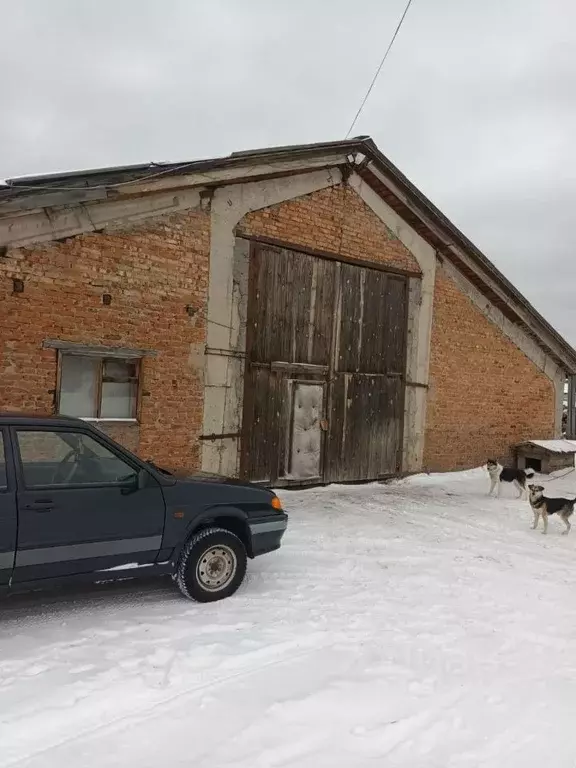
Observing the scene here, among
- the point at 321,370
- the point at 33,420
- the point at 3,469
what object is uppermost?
the point at 321,370

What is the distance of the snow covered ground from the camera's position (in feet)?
10.7

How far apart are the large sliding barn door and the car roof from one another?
18.1ft

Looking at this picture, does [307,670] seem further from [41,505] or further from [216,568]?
[41,505]

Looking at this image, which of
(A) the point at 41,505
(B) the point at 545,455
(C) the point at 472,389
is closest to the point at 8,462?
(A) the point at 41,505

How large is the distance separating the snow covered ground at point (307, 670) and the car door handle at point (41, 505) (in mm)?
952

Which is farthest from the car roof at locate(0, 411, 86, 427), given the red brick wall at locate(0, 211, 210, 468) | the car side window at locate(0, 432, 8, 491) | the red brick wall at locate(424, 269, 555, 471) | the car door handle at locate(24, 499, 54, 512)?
the red brick wall at locate(424, 269, 555, 471)

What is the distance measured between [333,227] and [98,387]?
18.2 ft

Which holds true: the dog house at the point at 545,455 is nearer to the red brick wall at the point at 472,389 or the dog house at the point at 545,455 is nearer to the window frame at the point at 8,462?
the red brick wall at the point at 472,389

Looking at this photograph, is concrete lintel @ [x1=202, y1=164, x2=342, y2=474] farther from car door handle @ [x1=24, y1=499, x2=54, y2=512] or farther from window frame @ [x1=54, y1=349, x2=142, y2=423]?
car door handle @ [x1=24, y1=499, x2=54, y2=512]

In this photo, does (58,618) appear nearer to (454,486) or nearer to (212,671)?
(212,671)

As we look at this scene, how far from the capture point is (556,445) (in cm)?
1413

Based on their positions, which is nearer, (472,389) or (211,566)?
(211,566)

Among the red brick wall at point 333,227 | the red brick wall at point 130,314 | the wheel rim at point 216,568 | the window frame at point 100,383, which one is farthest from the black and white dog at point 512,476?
the wheel rim at point 216,568

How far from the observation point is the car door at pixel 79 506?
442cm
